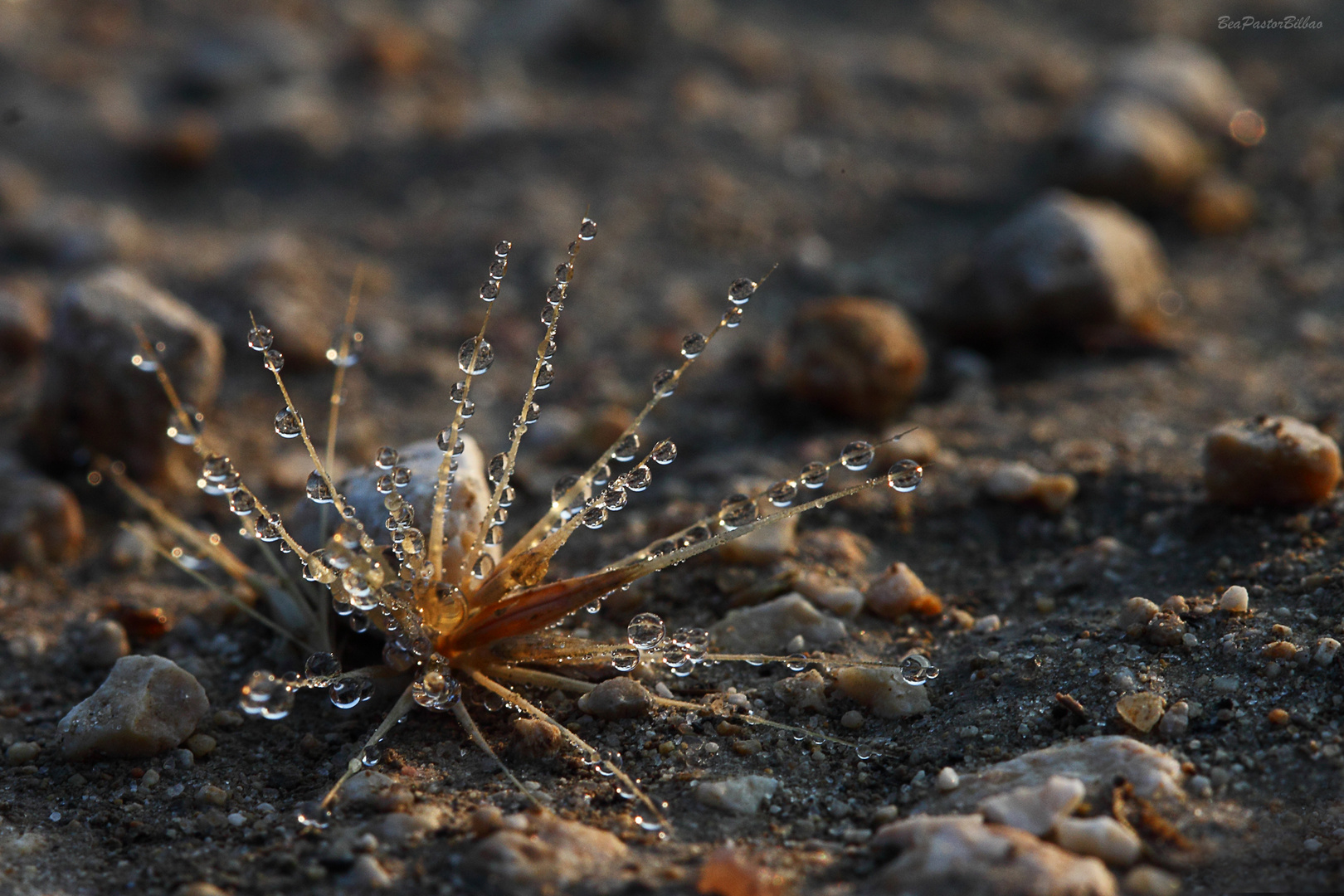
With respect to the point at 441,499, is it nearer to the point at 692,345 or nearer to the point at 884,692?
the point at 692,345

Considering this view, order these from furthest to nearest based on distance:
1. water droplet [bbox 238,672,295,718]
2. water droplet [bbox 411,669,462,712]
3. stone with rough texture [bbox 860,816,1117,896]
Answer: water droplet [bbox 411,669,462,712] < water droplet [bbox 238,672,295,718] < stone with rough texture [bbox 860,816,1117,896]

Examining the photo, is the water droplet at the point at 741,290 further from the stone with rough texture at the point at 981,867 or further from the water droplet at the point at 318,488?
the stone with rough texture at the point at 981,867

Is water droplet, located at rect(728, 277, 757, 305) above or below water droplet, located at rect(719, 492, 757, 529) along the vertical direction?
above

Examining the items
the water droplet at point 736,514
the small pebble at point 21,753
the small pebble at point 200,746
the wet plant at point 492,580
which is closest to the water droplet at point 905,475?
the wet plant at point 492,580

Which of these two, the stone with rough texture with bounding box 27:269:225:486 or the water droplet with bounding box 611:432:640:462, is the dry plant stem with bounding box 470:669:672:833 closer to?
the water droplet with bounding box 611:432:640:462

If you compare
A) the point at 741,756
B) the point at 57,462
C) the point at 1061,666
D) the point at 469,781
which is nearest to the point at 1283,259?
the point at 1061,666

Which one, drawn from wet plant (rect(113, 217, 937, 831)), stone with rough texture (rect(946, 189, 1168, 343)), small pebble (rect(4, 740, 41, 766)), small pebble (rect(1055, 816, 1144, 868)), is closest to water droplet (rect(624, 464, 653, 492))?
wet plant (rect(113, 217, 937, 831))
